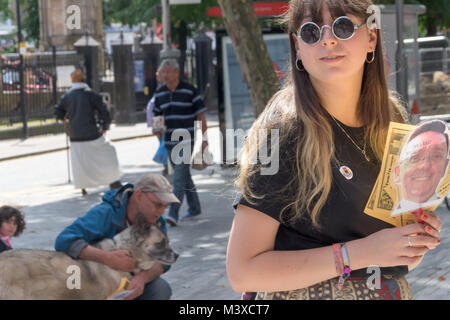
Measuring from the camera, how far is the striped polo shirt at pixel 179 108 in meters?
9.65

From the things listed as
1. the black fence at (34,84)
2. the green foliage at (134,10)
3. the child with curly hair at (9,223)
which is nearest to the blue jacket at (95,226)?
the child with curly hair at (9,223)

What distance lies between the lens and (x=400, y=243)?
195 cm

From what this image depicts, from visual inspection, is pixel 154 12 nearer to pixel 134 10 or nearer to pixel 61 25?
pixel 134 10

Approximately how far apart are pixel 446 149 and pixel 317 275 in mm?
432

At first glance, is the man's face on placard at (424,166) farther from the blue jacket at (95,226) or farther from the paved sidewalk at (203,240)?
the blue jacket at (95,226)

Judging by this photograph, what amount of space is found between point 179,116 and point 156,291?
198 inches

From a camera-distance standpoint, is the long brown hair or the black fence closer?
the long brown hair

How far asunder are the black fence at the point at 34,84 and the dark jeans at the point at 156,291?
18775mm

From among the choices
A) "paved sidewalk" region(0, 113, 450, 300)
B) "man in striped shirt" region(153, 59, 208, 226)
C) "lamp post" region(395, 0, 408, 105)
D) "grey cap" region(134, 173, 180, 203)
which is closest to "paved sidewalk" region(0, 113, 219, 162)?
"paved sidewalk" region(0, 113, 450, 300)

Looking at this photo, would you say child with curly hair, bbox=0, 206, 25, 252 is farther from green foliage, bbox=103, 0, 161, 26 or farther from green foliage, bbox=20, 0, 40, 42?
green foliage, bbox=20, 0, 40, 42

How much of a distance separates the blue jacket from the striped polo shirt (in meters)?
4.82

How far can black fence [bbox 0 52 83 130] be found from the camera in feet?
76.1
